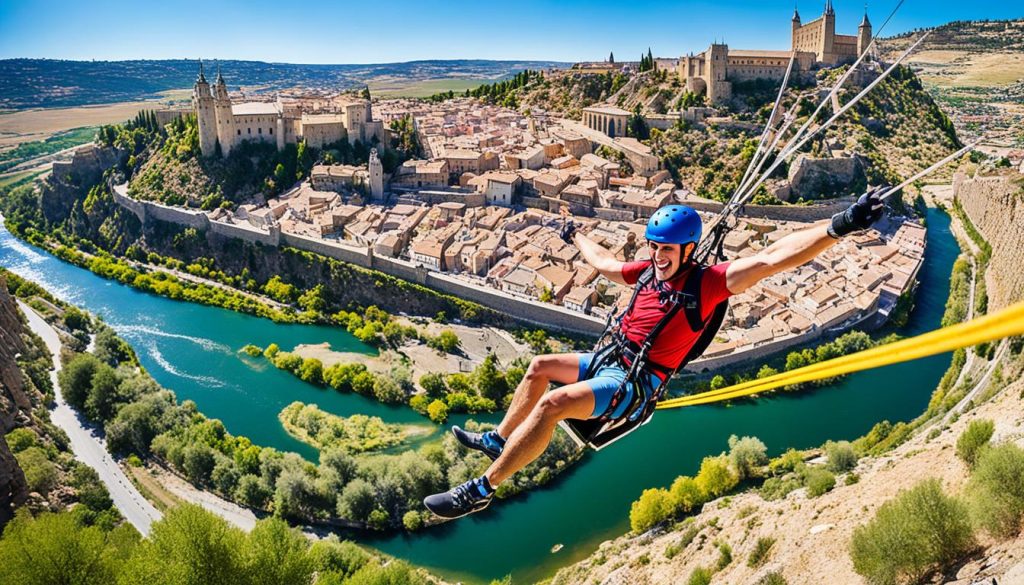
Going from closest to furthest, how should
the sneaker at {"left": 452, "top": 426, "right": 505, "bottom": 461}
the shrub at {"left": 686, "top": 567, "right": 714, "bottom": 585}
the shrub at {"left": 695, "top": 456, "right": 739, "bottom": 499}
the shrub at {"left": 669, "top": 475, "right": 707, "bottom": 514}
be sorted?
the sneaker at {"left": 452, "top": 426, "right": 505, "bottom": 461} < the shrub at {"left": 686, "top": 567, "right": 714, "bottom": 585} < the shrub at {"left": 669, "top": 475, "right": 707, "bottom": 514} < the shrub at {"left": 695, "top": 456, "right": 739, "bottom": 499}

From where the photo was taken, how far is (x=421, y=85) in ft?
285

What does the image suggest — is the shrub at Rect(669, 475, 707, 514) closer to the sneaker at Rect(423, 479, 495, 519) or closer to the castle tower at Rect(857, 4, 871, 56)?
the sneaker at Rect(423, 479, 495, 519)

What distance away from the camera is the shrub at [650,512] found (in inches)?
348

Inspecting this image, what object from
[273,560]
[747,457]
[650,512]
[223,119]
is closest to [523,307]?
[747,457]

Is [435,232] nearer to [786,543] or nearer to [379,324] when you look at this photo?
[379,324]

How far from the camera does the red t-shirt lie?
222cm

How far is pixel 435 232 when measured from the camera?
18094 millimetres

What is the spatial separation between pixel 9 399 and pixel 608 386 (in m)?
10.5

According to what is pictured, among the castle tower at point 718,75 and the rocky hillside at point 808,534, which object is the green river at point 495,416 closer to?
the rocky hillside at point 808,534

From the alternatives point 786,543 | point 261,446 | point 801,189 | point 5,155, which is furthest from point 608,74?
point 5,155

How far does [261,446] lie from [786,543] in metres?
8.72

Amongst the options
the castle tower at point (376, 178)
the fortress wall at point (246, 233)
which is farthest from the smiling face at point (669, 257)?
the castle tower at point (376, 178)

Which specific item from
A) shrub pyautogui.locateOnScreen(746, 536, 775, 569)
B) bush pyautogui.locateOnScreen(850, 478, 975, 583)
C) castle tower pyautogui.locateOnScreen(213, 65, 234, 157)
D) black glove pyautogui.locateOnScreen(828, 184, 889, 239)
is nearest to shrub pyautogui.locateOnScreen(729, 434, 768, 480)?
shrub pyautogui.locateOnScreen(746, 536, 775, 569)

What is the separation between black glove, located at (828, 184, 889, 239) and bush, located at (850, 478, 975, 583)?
423 cm
